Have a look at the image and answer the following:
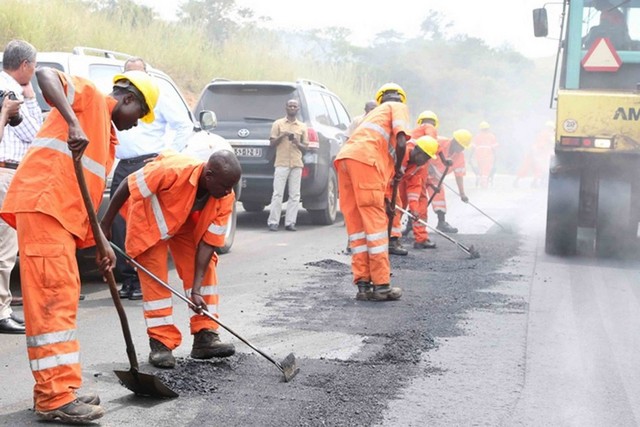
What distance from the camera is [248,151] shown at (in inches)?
527

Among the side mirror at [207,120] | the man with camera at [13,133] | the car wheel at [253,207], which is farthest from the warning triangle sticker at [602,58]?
the man with camera at [13,133]

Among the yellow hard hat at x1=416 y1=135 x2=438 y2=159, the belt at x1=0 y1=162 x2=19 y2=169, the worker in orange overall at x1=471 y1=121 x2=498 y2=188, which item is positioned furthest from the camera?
the worker in orange overall at x1=471 y1=121 x2=498 y2=188

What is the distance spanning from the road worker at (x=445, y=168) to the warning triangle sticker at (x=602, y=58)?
2188 mm

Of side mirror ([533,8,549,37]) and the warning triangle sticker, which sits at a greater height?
side mirror ([533,8,549,37])

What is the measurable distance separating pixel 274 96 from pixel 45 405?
30.6 feet

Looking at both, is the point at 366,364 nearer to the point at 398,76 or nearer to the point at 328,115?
the point at 328,115

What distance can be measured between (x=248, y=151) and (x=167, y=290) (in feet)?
25.4

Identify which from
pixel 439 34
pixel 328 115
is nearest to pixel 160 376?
pixel 328 115

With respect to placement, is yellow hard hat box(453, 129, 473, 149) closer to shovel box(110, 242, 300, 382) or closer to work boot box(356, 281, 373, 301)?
work boot box(356, 281, 373, 301)

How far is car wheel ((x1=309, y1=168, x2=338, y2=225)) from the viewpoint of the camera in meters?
14.1

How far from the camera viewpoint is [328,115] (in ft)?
48.3

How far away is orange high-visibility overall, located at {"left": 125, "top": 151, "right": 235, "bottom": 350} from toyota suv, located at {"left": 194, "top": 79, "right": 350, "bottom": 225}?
24.1ft

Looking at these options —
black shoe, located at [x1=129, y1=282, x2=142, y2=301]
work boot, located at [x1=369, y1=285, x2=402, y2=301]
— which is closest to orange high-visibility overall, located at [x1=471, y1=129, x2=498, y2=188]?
work boot, located at [x1=369, y1=285, x2=402, y2=301]

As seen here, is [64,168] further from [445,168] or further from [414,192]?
[445,168]
